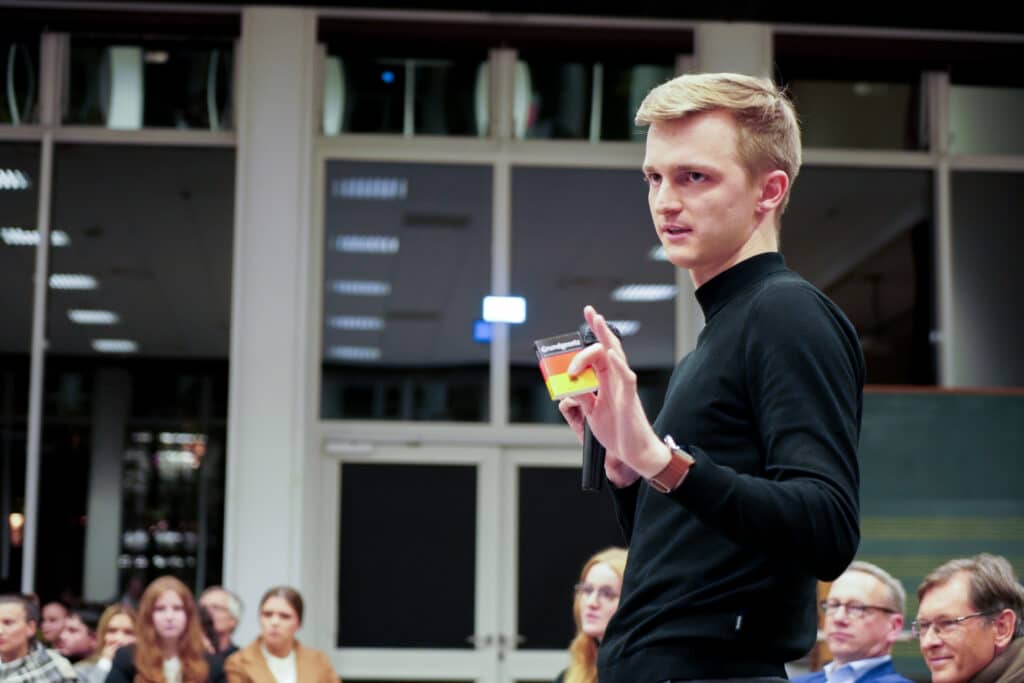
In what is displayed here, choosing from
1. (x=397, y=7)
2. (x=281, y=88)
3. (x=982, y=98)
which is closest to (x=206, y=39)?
(x=281, y=88)

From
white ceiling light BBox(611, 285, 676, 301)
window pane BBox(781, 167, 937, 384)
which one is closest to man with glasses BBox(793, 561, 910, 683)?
window pane BBox(781, 167, 937, 384)

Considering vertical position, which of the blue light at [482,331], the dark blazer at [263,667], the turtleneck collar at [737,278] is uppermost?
the blue light at [482,331]

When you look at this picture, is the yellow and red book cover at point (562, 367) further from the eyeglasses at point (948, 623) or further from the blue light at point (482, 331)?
the blue light at point (482, 331)

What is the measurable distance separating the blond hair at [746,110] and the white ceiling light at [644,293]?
8066mm

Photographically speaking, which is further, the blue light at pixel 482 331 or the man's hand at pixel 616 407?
the blue light at pixel 482 331

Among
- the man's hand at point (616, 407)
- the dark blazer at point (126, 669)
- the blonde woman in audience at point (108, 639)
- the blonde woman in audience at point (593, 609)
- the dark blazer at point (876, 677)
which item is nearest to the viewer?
the man's hand at point (616, 407)

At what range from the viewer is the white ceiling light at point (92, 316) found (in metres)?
9.47

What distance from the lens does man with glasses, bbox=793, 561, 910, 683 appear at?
15.9 feet

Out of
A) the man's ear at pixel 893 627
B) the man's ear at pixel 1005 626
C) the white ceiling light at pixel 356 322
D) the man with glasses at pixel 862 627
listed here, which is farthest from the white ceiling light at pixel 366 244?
the man's ear at pixel 1005 626

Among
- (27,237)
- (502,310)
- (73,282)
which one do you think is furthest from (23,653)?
(502,310)

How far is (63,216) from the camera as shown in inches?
378

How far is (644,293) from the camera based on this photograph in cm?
978

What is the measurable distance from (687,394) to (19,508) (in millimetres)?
8526

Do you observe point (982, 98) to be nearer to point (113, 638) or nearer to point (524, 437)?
point (524, 437)
